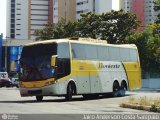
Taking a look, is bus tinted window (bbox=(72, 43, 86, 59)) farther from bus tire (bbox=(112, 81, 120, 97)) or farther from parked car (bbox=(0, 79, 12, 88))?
parked car (bbox=(0, 79, 12, 88))

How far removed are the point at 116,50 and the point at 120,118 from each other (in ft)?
60.2

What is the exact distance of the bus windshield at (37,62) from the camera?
1059 inches

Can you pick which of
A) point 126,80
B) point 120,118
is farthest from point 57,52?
point 120,118

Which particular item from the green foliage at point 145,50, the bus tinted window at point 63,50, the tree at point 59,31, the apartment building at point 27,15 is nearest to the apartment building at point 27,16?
the apartment building at point 27,15

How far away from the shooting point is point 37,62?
2708 centimetres

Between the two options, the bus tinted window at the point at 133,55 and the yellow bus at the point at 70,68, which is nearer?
→ the yellow bus at the point at 70,68

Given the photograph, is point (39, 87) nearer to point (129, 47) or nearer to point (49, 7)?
point (129, 47)

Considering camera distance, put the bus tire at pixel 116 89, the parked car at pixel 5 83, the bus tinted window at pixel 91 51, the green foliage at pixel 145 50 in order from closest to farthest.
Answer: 1. the bus tinted window at pixel 91 51
2. the bus tire at pixel 116 89
3. the green foliage at pixel 145 50
4. the parked car at pixel 5 83

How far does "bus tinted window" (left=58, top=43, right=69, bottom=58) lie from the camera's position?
27.2 meters

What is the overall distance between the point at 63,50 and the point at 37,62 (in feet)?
5.43

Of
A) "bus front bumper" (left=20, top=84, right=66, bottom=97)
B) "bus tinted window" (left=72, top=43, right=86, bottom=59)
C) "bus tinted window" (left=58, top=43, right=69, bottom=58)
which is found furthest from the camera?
"bus tinted window" (left=72, top=43, right=86, bottom=59)

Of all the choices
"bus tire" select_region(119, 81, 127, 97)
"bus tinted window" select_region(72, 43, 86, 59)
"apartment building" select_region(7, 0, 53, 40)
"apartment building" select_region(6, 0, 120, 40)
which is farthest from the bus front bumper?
"apartment building" select_region(7, 0, 53, 40)

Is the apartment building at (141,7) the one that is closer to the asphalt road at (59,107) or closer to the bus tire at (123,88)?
the bus tire at (123,88)

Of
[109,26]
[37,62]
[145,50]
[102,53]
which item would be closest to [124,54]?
[102,53]
